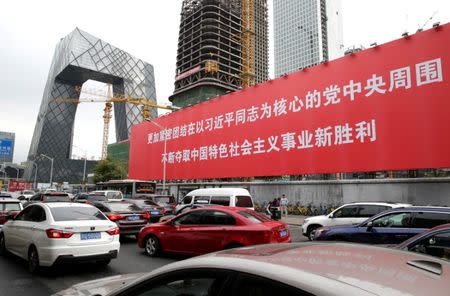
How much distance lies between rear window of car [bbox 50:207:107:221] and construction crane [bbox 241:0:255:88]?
403 ft

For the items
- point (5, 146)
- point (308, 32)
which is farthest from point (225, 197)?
point (308, 32)

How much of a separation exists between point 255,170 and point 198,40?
105 metres

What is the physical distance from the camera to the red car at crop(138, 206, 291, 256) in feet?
28.1

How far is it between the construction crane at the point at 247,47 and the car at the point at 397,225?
401 ft

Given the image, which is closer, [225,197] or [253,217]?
[253,217]

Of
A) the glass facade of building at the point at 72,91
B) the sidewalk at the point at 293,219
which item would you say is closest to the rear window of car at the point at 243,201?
the sidewalk at the point at 293,219

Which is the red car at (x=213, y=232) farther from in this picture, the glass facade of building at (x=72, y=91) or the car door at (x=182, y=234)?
the glass facade of building at (x=72, y=91)

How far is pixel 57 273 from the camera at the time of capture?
7.91 meters

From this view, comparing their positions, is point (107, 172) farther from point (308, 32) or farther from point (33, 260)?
point (308, 32)

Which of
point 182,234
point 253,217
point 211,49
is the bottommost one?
point 182,234

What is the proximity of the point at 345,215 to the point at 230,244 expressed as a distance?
6281mm

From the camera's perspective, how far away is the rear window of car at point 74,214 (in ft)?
26.5

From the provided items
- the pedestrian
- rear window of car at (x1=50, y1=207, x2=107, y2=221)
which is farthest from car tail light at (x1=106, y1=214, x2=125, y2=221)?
the pedestrian

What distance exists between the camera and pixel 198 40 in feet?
420
